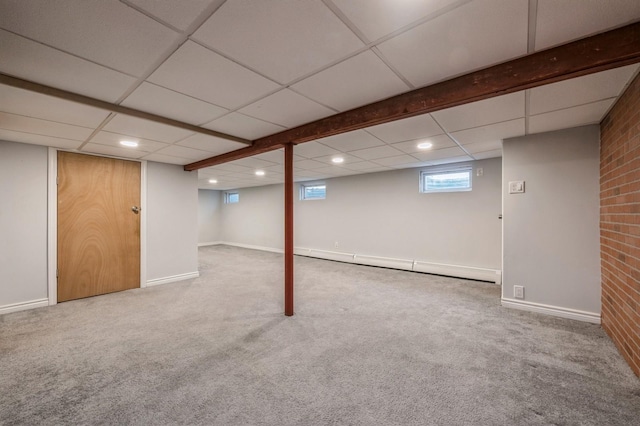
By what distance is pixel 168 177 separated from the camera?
193 inches

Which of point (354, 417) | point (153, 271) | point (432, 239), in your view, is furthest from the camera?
point (432, 239)

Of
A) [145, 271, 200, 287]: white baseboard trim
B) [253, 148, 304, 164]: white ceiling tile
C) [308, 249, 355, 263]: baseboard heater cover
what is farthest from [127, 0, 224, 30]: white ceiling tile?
[308, 249, 355, 263]: baseboard heater cover

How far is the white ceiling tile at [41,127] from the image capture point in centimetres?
261

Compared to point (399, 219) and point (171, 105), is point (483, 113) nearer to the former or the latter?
point (171, 105)

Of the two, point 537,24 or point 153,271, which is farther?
point 153,271

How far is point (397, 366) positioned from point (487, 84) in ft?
7.35

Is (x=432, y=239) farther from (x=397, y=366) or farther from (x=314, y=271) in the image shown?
(x=397, y=366)

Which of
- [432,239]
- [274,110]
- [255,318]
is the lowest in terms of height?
[255,318]

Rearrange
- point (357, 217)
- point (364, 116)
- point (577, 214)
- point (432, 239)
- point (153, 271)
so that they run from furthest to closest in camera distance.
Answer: point (357, 217) → point (432, 239) → point (153, 271) → point (577, 214) → point (364, 116)

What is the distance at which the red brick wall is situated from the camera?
2.04 metres

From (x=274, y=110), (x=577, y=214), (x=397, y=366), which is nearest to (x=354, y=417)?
(x=397, y=366)

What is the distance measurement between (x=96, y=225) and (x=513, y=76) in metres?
5.43

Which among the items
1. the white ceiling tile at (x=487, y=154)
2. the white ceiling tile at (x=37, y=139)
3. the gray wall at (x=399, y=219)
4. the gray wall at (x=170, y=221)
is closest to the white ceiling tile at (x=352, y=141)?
the white ceiling tile at (x=487, y=154)

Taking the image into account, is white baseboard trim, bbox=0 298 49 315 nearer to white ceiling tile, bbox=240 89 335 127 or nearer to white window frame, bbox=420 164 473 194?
white ceiling tile, bbox=240 89 335 127
